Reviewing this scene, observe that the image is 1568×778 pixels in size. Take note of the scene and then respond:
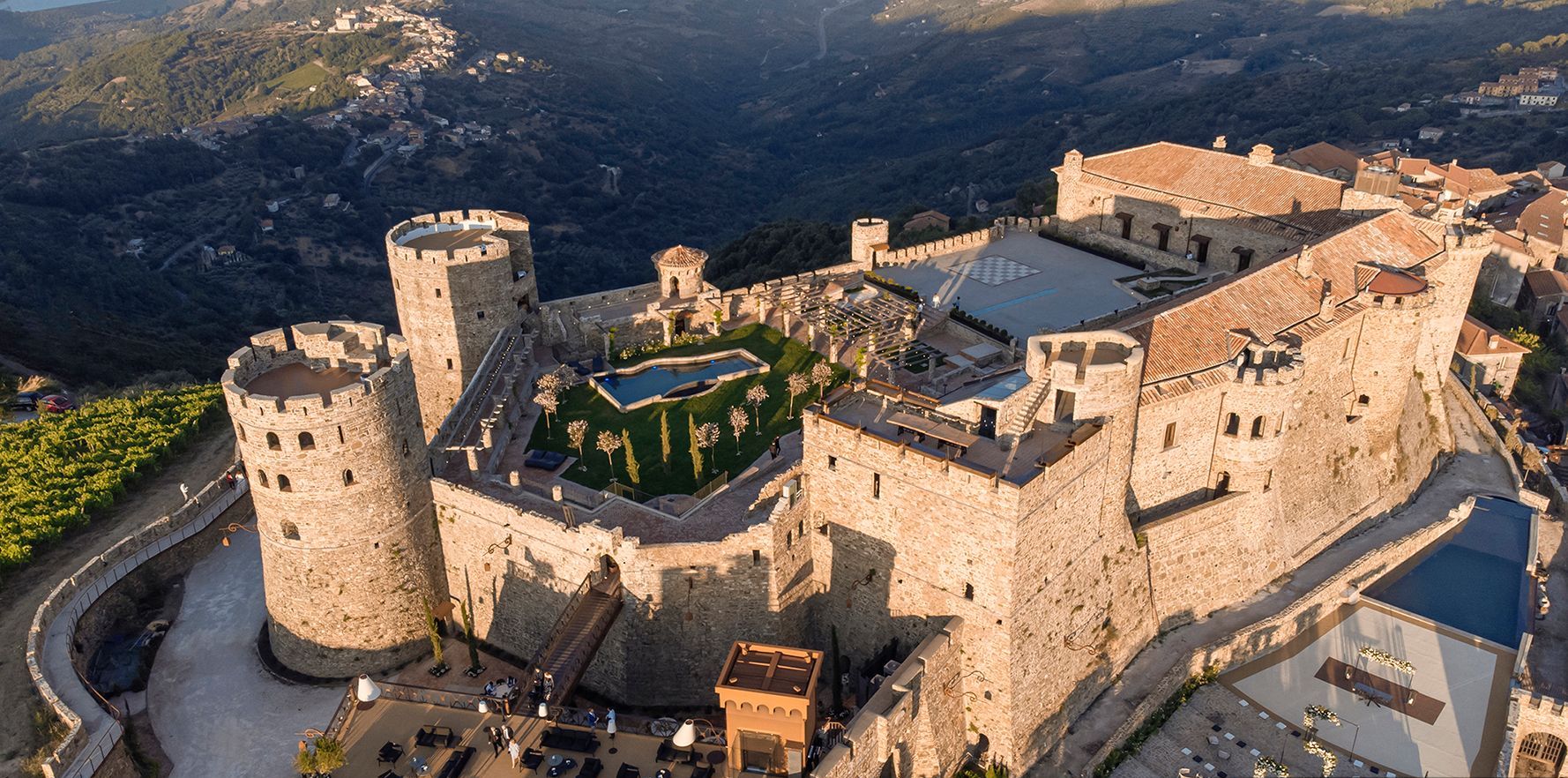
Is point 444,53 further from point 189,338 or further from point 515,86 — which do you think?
point 189,338

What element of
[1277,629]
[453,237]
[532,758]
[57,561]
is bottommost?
[1277,629]

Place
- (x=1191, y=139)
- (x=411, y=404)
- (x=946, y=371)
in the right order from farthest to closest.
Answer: (x=1191, y=139) → (x=946, y=371) → (x=411, y=404)

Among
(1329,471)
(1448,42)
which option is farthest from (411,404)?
(1448,42)

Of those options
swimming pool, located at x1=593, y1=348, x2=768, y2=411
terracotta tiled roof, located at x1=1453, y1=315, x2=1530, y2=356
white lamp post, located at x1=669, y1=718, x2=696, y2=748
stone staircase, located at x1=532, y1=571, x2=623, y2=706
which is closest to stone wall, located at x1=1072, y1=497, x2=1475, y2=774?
white lamp post, located at x1=669, y1=718, x2=696, y2=748

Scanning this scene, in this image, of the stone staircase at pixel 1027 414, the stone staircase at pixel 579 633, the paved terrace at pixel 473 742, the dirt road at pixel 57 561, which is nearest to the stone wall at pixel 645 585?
the stone staircase at pixel 579 633

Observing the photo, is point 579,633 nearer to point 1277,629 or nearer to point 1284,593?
point 1277,629

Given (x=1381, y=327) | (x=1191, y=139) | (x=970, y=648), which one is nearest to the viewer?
(x=970, y=648)

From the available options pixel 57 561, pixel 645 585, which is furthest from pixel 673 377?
pixel 57 561
